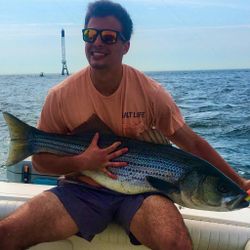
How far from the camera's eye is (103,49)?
11.5 feet

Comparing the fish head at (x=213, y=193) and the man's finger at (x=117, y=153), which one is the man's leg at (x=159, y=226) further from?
the man's finger at (x=117, y=153)

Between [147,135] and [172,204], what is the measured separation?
21.5 inches

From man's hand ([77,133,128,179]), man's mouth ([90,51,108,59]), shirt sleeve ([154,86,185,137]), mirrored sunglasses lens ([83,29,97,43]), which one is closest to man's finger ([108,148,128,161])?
man's hand ([77,133,128,179])

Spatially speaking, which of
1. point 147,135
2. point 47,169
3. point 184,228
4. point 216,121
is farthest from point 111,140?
point 216,121

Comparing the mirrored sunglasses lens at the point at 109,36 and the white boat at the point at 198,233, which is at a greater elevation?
the mirrored sunglasses lens at the point at 109,36

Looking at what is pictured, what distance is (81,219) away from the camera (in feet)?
11.3

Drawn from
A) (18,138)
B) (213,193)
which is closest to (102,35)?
(18,138)

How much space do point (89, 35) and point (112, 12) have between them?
0.23 m

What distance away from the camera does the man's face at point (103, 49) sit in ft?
11.5

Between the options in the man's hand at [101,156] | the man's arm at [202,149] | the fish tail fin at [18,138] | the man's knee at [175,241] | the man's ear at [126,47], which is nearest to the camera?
the man's knee at [175,241]

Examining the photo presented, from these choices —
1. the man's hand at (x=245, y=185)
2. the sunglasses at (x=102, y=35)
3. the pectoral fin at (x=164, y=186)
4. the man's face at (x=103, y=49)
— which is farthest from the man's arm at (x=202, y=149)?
the sunglasses at (x=102, y=35)

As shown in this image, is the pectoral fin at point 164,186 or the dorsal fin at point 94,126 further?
the dorsal fin at point 94,126

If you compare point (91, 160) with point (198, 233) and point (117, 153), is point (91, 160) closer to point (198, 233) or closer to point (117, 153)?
point (117, 153)

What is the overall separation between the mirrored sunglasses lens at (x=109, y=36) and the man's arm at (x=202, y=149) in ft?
2.65
